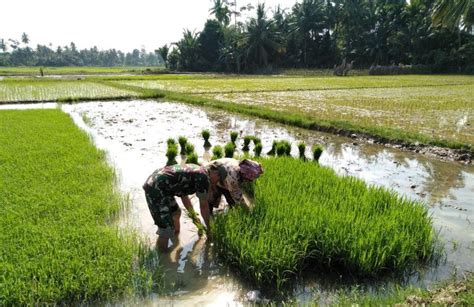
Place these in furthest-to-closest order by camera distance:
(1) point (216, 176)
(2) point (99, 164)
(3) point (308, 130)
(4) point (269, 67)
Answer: (4) point (269, 67)
(3) point (308, 130)
(2) point (99, 164)
(1) point (216, 176)

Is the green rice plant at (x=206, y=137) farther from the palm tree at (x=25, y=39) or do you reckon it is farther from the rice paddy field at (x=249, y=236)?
the palm tree at (x=25, y=39)

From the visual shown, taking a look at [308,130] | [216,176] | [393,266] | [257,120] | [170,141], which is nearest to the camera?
[393,266]

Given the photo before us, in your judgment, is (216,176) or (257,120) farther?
(257,120)

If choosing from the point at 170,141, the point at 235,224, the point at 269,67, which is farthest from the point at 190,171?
the point at 269,67

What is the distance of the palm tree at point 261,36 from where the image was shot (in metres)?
41.3

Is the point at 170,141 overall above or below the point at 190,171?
below

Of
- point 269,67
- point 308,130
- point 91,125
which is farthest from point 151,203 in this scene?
point 269,67

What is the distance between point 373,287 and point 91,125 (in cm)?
978

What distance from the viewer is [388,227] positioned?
347 cm

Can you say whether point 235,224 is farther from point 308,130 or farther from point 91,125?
point 91,125

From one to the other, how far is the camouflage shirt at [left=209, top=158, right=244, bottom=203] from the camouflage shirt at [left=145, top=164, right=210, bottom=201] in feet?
0.54

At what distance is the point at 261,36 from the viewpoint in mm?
41344

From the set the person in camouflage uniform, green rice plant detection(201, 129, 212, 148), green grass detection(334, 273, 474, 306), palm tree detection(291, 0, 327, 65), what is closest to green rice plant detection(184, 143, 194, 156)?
green rice plant detection(201, 129, 212, 148)

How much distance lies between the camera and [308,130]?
10305 millimetres
